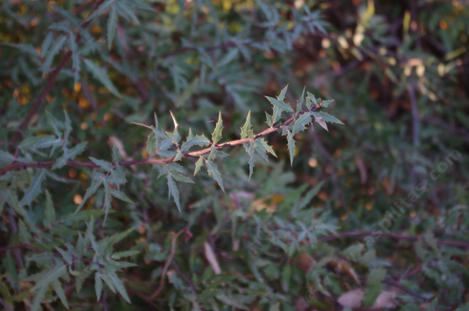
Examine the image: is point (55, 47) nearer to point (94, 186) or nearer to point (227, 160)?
point (94, 186)

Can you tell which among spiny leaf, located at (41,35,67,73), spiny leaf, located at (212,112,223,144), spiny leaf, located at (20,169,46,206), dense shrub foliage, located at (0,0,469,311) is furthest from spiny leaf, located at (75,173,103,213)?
spiny leaf, located at (41,35,67,73)

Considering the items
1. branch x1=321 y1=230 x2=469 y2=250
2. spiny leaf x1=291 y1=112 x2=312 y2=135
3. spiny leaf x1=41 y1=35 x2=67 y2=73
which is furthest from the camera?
branch x1=321 y1=230 x2=469 y2=250

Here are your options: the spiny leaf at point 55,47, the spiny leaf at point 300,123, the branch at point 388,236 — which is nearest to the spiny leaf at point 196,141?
the spiny leaf at point 300,123

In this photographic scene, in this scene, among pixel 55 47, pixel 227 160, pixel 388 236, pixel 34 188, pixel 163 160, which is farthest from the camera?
pixel 227 160

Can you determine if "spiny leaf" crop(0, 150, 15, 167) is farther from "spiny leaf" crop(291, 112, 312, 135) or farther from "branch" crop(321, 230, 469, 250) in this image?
"branch" crop(321, 230, 469, 250)

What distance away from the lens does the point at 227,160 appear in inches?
70.7

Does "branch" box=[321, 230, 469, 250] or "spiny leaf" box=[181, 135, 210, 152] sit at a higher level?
"spiny leaf" box=[181, 135, 210, 152]

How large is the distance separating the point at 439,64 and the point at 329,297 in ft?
3.79

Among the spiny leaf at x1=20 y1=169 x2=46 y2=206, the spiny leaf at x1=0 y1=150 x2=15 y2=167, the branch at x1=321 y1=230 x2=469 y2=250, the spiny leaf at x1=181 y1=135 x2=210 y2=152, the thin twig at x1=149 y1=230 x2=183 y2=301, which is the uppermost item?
the spiny leaf at x1=181 y1=135 x2=210 y2=152

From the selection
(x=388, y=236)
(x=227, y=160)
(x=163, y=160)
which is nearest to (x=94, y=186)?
(x=163, y=160)

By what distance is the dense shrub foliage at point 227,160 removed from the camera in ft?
4.28

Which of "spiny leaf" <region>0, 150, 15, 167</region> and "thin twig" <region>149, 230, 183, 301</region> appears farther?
"thin twig" <region>149, 230, 183, 301</region>

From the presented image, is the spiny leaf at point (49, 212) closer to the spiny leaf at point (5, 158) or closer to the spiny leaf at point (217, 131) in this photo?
the spiny leaf at point (5, 158)

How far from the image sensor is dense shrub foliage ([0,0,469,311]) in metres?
1.30
